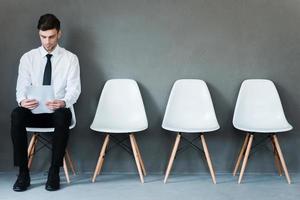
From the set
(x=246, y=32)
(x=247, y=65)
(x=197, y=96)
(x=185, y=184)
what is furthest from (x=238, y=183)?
(x=246, y=32)

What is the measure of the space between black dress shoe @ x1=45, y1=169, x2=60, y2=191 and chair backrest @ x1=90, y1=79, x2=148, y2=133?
0.52 meters

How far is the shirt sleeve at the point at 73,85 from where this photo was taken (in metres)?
3.18

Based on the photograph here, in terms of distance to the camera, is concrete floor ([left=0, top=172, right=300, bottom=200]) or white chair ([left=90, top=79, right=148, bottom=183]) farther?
white chair ([left=90, top=79, right=148, bottom=183])

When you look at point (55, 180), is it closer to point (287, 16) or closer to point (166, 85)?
point (166, 85)

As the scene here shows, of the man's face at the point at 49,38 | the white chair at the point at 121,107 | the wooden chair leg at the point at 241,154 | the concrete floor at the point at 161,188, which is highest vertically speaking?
the man's face at the point at 49,38

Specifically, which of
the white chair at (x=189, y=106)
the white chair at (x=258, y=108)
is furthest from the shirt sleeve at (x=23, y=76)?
the white chair at (x=258, y=108)

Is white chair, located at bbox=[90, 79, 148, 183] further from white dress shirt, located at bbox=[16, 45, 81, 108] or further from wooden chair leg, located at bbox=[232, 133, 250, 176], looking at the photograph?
wooden chair leg, located at bbox=[232, 133, 250, 176]

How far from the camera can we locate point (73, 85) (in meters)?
3.24

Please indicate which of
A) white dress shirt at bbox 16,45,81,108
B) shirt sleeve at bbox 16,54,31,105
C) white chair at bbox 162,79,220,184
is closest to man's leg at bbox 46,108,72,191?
white dress shirt at bbox 16,45,81,108

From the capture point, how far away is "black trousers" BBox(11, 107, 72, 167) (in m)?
3.01

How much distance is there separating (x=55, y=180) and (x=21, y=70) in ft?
3.07

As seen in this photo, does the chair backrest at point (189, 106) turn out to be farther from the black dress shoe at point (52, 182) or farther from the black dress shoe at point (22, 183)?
the black dress shoe at point (22, 183)

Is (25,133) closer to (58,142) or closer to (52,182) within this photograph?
(58,142)

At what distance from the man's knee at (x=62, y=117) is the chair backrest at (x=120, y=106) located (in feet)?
1.02
